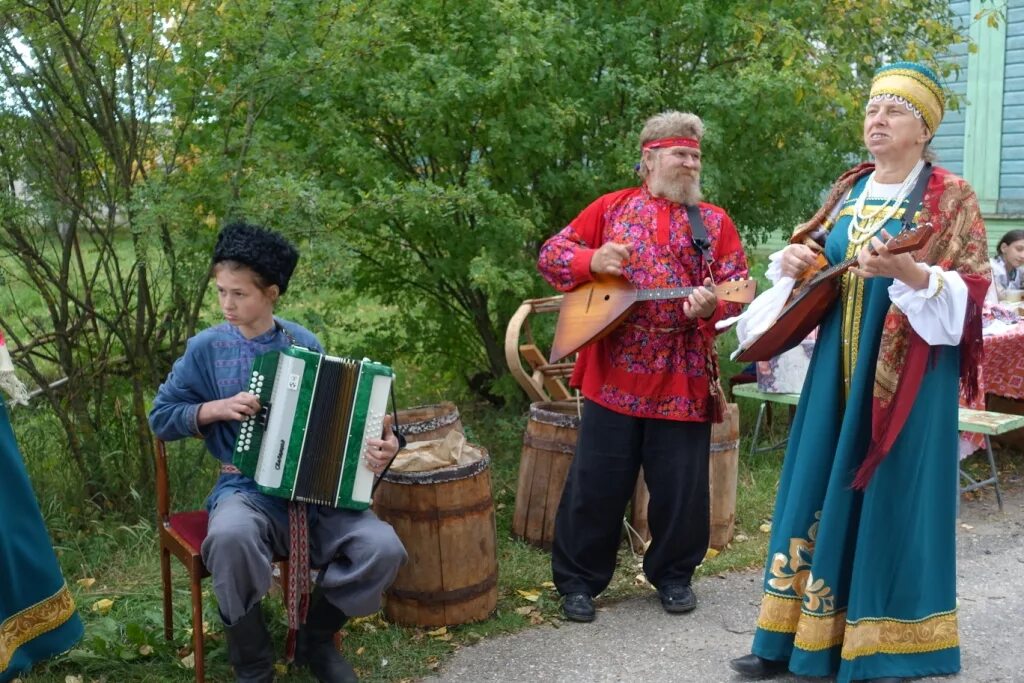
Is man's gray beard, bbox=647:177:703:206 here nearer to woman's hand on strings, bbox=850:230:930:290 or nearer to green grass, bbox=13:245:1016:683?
woman's hand on strings, bbox=850:230:930:290

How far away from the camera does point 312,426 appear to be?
3.59 m

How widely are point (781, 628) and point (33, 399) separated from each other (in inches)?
144

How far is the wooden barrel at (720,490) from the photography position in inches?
204

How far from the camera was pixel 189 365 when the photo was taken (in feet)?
12.3

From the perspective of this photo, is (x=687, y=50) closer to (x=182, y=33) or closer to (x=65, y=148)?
(x=182, y=33)

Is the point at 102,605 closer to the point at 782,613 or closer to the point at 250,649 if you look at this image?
the point at 250,649

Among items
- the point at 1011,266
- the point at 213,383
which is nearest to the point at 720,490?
the point at 213,383

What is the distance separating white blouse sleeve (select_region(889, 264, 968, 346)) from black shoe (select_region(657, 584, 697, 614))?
1.63 meters

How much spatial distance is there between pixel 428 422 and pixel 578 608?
1.02m

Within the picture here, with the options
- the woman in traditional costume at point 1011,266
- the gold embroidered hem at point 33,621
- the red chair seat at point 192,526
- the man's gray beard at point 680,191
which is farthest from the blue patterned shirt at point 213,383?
the woman in traditional costume at point 1011,266

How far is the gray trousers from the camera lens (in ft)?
11.3

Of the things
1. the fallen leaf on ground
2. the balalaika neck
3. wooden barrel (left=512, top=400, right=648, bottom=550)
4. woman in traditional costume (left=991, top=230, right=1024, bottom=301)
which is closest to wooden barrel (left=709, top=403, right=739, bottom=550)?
wooden barrel (left=512, top=400, right=648, bottom=550)

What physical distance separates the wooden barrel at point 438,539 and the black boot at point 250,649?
0.77 m

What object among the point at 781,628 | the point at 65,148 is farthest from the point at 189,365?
the point at 781,628
